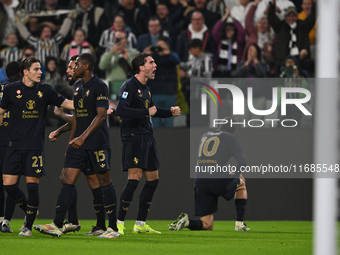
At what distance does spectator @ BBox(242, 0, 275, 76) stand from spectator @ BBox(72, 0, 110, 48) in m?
2.87

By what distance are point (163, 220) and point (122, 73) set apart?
8.92 feet

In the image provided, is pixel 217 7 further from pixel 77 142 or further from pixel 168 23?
pixel 77 142

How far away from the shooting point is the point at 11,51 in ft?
35.6

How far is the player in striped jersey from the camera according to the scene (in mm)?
10939

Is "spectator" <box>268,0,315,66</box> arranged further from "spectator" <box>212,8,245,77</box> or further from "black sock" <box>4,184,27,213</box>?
"black sock" <box>4,184,27,213</box>

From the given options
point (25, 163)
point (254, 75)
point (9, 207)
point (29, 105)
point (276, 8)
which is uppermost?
point (276, 8)

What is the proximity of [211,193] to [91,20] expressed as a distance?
5371 mm

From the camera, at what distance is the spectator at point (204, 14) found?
37.7 ft

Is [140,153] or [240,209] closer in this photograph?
[140,153]

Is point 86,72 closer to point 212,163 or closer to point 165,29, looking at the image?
point 212,163

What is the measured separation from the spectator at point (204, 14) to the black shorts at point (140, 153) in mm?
5029

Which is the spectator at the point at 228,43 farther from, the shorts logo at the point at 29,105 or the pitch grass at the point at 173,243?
the shorts logo at the point at 29,105

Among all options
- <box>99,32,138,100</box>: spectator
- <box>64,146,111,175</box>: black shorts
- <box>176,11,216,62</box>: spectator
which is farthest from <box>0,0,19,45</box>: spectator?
<box>64,146,111,175</box>: black shorts

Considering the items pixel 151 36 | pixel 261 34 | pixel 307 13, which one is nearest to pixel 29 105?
pixel 151 36
